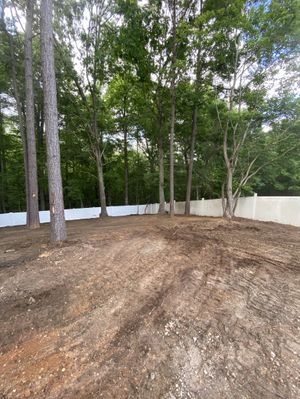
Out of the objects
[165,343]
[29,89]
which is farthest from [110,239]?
[29,89]

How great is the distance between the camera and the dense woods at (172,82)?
8.54m

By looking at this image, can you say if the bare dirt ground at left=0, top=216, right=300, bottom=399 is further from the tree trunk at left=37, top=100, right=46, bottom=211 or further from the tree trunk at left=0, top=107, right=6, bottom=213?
the tree trunk at left=0, top=107, right=6, bottom=213

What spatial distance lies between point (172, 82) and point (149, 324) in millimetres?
10258

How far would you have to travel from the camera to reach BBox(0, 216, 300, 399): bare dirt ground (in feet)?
6.19

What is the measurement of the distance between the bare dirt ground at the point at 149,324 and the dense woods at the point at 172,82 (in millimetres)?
2882

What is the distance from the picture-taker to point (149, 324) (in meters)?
2.57

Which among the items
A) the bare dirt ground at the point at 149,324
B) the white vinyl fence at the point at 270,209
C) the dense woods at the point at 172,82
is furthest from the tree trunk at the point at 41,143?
the bare dirt ground at the point at 149,324

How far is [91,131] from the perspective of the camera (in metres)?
13.9

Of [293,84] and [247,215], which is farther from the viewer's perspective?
[247,215]

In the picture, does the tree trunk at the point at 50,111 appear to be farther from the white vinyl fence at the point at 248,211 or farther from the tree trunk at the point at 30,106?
the white vinyl fence at the point at 248,211

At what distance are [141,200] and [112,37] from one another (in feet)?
47.1

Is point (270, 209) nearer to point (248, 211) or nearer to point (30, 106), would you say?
point (248, 211)

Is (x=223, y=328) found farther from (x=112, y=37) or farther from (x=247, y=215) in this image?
(x=112, y=37)

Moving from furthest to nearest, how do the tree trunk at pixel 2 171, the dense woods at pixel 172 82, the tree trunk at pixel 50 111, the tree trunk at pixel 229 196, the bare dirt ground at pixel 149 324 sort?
the tree trunk at pixel 2 171 → the tree trunk at pixel 229 196 → the dense woods at pixel 172 82 → the tree trunk at pixel 50 111 → the bare dirt ground at pixel 149 324
